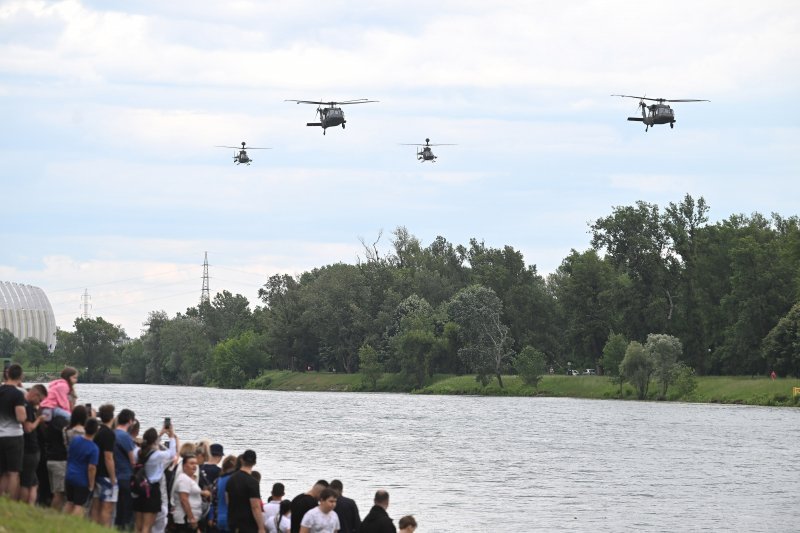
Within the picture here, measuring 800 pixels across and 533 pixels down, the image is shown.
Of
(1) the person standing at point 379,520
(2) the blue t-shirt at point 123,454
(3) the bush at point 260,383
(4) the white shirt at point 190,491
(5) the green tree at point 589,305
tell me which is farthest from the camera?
(3) the bush at point 260,383

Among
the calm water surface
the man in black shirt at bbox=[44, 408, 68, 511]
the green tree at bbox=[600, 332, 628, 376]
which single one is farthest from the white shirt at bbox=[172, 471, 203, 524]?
the green tree at bbox=[600, 332, 628, 376]

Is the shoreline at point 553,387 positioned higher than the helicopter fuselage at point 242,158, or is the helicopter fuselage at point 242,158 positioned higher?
the helicopter fuselage at point 242,158

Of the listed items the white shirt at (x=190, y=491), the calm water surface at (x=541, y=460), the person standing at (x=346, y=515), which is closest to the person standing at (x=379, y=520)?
the person standing at (x=346, y=515)

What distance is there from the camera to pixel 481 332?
438 ft

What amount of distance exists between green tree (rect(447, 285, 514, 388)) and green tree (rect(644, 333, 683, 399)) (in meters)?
27.4

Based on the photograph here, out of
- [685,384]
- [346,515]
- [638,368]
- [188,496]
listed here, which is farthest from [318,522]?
[638,368]

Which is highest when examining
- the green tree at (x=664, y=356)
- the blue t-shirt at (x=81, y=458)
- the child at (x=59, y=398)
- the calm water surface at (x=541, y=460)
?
the green tree at (x=664, y=356)

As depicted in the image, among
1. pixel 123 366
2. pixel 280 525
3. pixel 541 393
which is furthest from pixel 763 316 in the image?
pixel 123 366

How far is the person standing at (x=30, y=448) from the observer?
1864cm

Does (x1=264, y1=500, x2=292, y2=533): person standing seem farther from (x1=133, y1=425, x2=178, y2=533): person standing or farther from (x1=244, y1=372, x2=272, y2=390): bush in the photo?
(x1=244, y1=372, x2=272, y2=390): bush

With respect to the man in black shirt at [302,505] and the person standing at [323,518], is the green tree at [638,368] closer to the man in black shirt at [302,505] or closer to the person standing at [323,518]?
the man in black shirt at [302,505]

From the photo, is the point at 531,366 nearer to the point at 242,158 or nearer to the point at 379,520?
the point at 242,158

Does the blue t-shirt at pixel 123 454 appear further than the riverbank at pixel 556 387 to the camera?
No

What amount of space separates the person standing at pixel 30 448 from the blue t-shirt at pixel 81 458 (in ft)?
2.78
